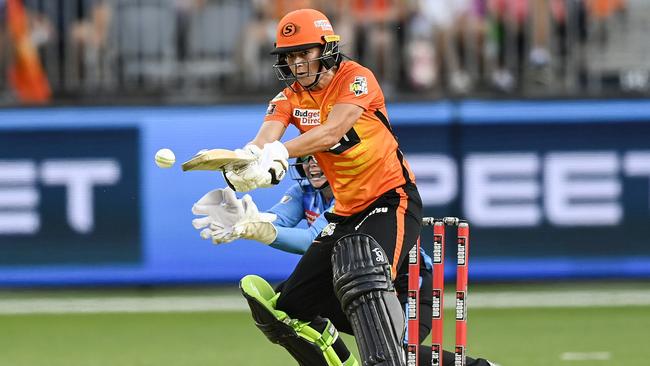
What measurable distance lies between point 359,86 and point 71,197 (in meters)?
6.46

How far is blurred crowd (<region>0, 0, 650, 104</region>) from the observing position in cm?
1368

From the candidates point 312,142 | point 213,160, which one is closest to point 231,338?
point 312,142

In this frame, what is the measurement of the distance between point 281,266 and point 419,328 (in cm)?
536

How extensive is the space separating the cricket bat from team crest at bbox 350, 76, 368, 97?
0.81 meters

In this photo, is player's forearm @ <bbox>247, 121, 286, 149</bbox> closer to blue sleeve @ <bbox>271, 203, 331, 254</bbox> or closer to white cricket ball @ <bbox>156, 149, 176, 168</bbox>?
blue sleeve @ <bbox>271, 203, 331, 254</bbox>

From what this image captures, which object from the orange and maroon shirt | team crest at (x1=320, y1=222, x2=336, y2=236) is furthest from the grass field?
the orange and maroon shirt

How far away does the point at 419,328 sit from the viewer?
23.6 ft

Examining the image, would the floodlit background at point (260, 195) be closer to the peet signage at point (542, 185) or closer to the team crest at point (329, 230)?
the peet signage at point (542, 185)

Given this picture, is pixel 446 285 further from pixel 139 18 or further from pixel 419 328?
pixel 419 328

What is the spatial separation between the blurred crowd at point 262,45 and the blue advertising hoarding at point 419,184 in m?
1.06

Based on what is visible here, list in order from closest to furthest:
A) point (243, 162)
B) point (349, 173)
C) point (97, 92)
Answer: point (243, 162) < point (349, 173) < point (97, 92)

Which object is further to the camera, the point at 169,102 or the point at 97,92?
the point at 97,92

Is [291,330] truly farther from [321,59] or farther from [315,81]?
[321,59]

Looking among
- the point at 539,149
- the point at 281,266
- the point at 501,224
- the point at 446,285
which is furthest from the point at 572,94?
the point at 281,266
